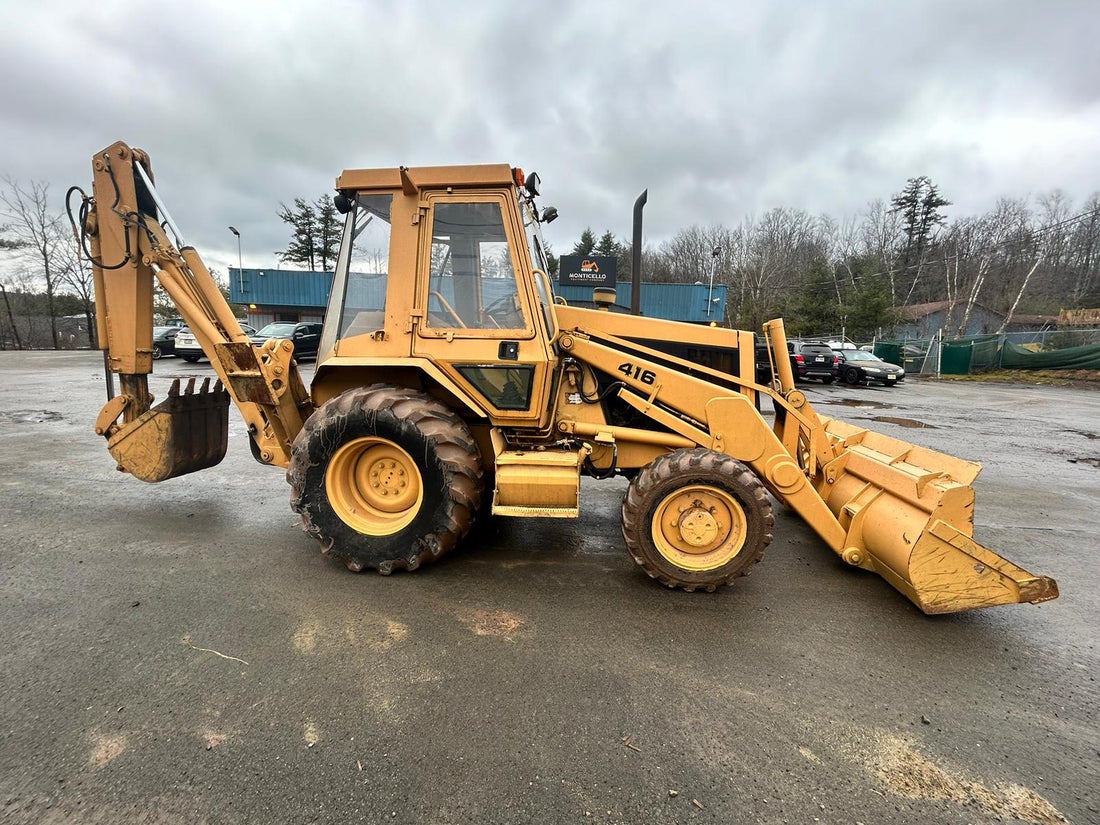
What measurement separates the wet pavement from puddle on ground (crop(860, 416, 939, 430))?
21.7ft

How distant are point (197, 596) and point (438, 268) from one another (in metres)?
2.59

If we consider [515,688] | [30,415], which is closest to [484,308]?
[515,688]

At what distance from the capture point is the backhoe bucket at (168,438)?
414cm

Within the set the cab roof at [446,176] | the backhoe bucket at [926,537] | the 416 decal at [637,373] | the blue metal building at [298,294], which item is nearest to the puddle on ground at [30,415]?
the cab roof at [446,176]

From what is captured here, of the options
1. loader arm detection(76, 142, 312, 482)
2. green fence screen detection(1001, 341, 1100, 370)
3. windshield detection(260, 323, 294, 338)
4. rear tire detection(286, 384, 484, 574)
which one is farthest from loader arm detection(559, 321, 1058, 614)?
green fence screen detection(1001, 341, 1100, 370)

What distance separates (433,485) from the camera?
3.33 meters

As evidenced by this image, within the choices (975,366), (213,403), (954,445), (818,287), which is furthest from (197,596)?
(818,287)

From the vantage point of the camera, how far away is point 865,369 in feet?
64.0

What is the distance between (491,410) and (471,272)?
1.01m

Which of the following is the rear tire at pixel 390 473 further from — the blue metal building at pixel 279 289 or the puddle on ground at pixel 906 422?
the blue metal building at pixel 279 289

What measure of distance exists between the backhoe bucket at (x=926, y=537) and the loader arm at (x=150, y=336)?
416 centimetres

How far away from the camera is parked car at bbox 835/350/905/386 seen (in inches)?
757

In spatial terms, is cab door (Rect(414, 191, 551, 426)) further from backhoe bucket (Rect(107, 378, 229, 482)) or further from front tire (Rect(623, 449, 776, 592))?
backhoe bucket (Rect(107, 378, 229, 482))

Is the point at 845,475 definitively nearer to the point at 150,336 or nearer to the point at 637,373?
the point at 637,373
